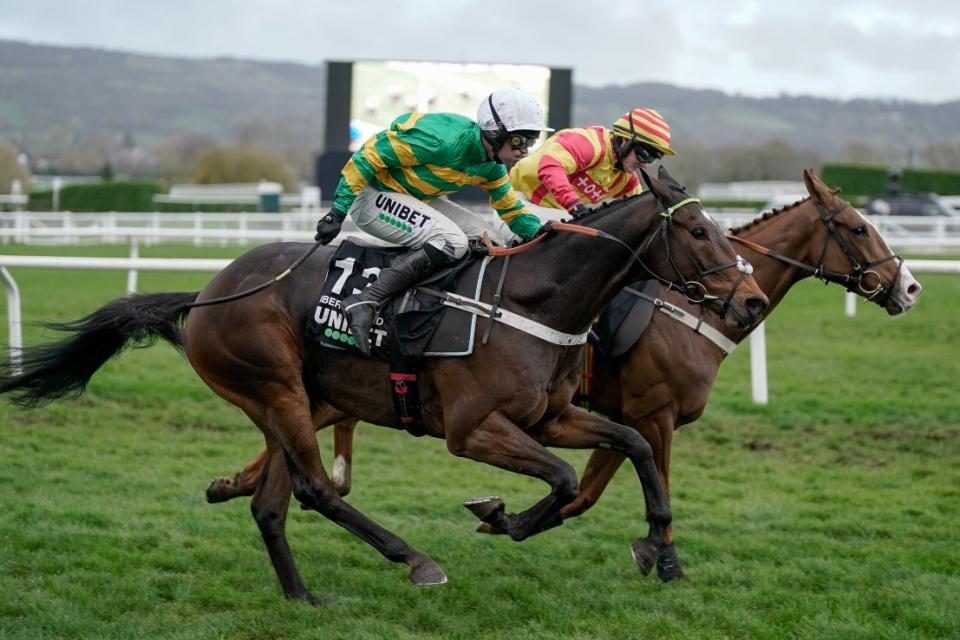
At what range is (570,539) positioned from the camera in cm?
555

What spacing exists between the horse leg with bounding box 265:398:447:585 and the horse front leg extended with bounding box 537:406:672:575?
28.8 inches

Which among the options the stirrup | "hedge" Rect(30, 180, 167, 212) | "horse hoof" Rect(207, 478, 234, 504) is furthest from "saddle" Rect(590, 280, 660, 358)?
"hedge" Rect(30, 180, 167, 212)

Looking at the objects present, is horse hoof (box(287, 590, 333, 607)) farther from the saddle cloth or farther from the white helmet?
the white helmet

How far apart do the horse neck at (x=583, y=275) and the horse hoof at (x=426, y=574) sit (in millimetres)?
1017

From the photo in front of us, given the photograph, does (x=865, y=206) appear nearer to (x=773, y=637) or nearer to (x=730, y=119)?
(x=773, y=637)

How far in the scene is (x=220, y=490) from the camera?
17.4ft

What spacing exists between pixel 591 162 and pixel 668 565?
1.89m

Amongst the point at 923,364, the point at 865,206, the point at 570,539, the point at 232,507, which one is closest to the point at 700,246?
the point at 570,539

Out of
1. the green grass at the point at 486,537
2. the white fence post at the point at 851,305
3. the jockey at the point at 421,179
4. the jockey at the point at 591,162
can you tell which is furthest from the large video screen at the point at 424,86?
the jockey at the point at 421,179

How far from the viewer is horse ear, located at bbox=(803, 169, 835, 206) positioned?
5500 mm

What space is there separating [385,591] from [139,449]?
3109 mm

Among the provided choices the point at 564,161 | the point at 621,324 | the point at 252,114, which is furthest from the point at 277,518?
the point at 252,114

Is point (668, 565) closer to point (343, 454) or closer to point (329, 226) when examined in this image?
point (343, 454)

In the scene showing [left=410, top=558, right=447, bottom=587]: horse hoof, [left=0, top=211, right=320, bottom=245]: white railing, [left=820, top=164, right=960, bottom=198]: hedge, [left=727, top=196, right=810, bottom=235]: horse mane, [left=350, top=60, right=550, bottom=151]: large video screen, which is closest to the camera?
[left=410, top=558, right=447, bottom=587]: horse hoof
